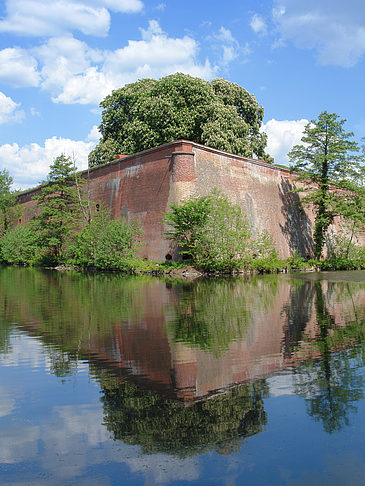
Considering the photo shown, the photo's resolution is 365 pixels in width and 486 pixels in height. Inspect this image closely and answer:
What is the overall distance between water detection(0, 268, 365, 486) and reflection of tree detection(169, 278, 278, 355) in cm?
7

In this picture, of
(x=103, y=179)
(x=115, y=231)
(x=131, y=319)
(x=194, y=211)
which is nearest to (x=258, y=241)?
(x=194, y=211)

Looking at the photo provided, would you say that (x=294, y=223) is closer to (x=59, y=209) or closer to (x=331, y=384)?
(x=59, y=209)

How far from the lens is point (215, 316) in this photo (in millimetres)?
8469

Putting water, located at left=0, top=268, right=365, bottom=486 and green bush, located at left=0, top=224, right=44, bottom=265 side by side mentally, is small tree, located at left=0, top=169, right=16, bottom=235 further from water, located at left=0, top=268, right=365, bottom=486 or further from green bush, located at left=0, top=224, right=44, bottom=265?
water, located at left=0, top=268, right=365, bottom=486

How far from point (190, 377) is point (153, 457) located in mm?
1693

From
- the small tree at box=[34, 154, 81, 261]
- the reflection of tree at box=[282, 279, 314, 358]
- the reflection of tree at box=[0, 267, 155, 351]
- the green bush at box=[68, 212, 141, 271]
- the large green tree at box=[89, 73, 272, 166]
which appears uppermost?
the large green tree at box=[89, 73, 272, 166]

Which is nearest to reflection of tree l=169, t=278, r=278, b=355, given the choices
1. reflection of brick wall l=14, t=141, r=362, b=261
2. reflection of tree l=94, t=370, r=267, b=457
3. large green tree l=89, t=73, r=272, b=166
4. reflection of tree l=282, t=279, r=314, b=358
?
reflection of tree l=282, t=279, r=314, b=358

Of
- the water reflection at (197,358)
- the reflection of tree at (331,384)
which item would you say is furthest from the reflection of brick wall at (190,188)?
the reflection of tree at (331,384)

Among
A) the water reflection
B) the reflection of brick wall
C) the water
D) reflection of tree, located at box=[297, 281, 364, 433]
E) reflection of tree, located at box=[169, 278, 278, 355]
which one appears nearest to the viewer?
the water

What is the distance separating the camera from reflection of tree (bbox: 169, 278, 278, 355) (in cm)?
640

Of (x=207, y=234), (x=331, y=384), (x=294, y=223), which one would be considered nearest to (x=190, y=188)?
(x=207, y=234)

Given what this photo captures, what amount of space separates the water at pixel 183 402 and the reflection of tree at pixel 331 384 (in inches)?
0.6

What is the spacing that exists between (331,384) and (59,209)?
97.3ft

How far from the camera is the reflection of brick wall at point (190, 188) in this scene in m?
24.8
